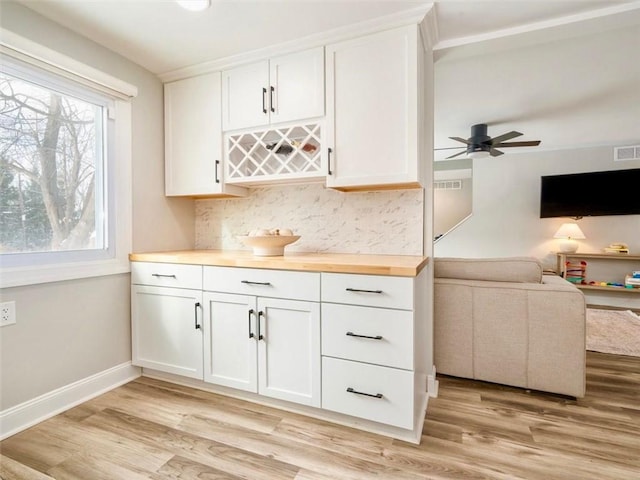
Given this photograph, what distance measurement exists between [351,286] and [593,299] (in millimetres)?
5204

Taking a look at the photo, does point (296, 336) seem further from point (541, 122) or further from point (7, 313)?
point (541, 122)

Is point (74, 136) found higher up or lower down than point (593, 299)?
higher up

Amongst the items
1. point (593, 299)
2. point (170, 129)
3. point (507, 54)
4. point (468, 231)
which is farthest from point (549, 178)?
point (170, 129)

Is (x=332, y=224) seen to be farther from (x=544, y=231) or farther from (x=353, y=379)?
(x=544, y=231)

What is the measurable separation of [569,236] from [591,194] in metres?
0.70

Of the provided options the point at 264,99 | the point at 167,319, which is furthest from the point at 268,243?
the point at 264,99

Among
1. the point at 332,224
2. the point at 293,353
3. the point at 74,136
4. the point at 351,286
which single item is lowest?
the point at 293,353

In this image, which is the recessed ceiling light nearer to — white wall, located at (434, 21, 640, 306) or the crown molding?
the crown molding

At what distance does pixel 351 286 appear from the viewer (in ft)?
5.51

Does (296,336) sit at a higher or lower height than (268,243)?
lower

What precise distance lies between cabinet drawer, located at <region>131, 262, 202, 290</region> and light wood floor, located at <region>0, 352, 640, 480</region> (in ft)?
2.39

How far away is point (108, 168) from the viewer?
2.19m

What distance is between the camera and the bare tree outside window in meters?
1.73

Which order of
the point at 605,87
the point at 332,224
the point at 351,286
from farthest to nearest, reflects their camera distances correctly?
the point at 605,87
the point at 332,224
the point at 351,286
